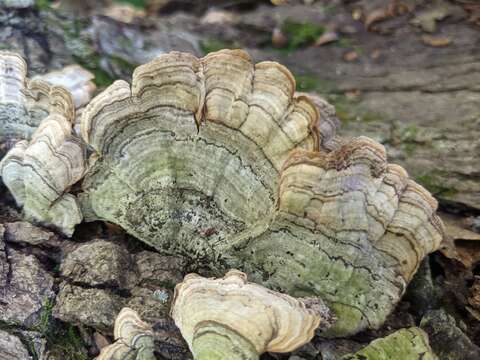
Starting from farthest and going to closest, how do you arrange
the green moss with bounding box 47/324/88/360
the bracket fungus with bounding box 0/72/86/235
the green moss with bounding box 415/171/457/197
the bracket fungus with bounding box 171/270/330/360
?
the green moss with bounding box 415/171/457/197 → the bracket fungus with bounding box 0/72/86/235 → the green moss with bounding box 47/324/88/360 → the bracket fungus with bounding box 171/270/330/360

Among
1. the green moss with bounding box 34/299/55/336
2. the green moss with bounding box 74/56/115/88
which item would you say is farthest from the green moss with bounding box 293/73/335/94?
the green moss with bounding box 34/299/55/336

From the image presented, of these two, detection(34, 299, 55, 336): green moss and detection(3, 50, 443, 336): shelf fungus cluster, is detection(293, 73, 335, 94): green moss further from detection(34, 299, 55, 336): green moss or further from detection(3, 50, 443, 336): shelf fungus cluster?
detection(34, 299, 55, 336): green moss

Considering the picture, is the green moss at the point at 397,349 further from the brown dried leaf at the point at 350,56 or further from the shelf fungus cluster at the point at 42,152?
the brown dried leaf at the point at 350,56

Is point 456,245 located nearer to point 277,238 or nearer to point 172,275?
point 277,238

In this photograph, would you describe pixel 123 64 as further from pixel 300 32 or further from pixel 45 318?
pixel 45 318

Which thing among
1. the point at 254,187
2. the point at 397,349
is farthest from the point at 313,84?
the point at 397,349
